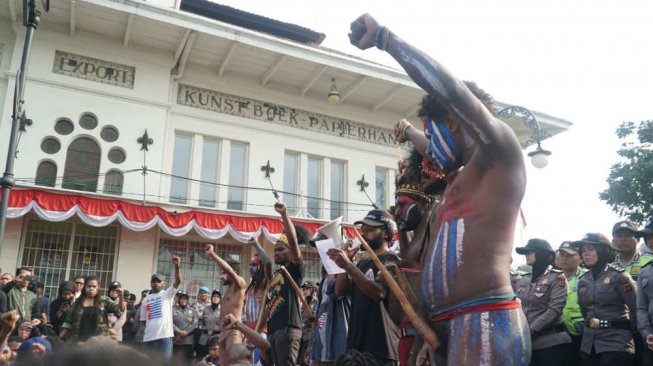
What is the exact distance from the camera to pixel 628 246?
6.50 m

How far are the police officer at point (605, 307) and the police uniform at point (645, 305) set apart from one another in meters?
0.16

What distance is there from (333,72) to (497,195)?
1514 centimetres

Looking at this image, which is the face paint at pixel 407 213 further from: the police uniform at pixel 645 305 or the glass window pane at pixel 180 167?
the glass window pane at pixel 180 167

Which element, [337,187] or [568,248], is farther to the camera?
[337,187]

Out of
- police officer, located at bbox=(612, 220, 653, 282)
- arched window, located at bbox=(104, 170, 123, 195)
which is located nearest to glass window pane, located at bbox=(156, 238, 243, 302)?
arched window, located at bbox=(104, 170, 123, 195)

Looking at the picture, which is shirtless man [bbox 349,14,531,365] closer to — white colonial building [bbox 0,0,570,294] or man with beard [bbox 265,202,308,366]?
man with beard [bbox 265,202,308,366]

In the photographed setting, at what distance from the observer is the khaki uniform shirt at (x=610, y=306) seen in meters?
5.39

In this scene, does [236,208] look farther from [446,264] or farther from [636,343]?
[446,264]

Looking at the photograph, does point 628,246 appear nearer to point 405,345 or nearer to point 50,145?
point 405,345

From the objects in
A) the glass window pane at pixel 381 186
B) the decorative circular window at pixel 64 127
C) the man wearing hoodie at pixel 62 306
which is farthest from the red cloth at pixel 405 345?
the glass window pane at pixel 381 186

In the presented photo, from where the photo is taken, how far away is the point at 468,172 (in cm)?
220

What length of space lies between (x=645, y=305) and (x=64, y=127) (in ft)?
45.4

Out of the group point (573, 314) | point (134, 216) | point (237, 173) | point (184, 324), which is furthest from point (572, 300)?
point (237, 173)

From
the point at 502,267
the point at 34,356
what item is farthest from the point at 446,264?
the point at 34,356
